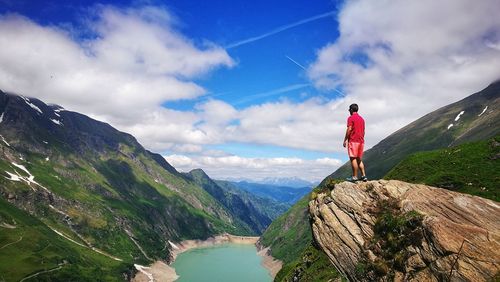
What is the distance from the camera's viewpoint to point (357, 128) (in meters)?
29.8

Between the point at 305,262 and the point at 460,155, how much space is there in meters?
43.4

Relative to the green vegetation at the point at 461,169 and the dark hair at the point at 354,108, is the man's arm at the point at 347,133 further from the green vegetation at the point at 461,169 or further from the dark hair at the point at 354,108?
the green vegetation at the point at 461,169

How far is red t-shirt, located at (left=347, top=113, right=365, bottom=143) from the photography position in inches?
1172

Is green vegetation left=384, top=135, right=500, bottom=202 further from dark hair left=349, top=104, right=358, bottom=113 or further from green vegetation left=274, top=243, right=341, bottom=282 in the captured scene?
dark hair left=349, top=104, right=358, bottom=113

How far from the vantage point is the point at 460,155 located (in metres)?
84.2

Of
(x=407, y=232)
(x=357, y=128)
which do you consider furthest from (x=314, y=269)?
(x=407, y=232)

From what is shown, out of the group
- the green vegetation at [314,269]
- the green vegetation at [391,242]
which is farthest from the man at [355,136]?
the green vegetation at [314,269]

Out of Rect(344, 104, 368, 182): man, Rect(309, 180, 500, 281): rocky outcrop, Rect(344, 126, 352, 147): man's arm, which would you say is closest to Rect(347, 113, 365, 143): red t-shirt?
A: Rect(344, 104, 368, 182): man

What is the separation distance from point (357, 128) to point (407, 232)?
8.33 metres

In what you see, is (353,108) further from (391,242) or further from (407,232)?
(391,242)

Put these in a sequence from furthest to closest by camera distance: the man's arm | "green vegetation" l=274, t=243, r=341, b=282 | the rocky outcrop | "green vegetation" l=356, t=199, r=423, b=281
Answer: "green vegetation" l=274, t=243, r=341, b=282 → the man's arm → "green vegetation" l=356, t=199, r=423, b=281 → the rocky outcrop

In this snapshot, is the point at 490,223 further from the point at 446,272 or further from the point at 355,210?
the point at 355,210

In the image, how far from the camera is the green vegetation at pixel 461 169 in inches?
2594

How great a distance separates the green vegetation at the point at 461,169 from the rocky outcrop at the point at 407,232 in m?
35.2
